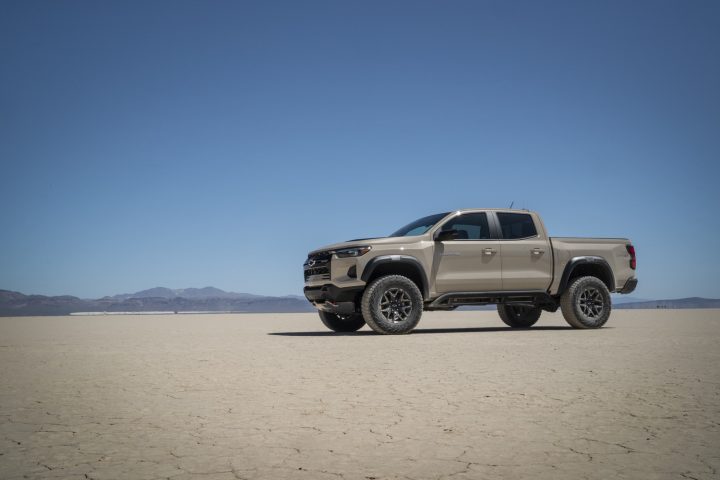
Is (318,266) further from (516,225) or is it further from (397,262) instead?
(516,225)

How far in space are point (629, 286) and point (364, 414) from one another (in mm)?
9664

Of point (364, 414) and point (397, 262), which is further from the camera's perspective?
point (397, 262)

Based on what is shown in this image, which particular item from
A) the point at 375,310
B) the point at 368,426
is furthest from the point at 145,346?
the point at 368,426

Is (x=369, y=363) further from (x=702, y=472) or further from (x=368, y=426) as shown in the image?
(x=702, y=472)

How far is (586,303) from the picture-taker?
474 inches

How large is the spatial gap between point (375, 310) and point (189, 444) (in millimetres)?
6914

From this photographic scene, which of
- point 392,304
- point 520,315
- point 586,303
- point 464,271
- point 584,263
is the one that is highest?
point 584,263

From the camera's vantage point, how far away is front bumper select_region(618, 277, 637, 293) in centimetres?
1234

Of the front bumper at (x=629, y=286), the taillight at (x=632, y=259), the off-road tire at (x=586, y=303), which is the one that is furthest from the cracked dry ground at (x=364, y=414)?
the taillight at (x=632, y=259)

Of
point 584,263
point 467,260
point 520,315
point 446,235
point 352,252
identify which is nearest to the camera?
point 352,252

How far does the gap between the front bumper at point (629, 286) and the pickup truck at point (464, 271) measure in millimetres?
20

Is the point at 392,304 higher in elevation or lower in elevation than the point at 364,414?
higher

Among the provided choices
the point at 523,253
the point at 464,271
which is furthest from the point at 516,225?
the point at 464,271

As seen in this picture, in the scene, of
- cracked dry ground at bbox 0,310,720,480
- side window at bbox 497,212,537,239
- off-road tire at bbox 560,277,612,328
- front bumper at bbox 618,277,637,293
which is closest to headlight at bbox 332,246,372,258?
cracked dry ground at bbox 0,310,720,480
